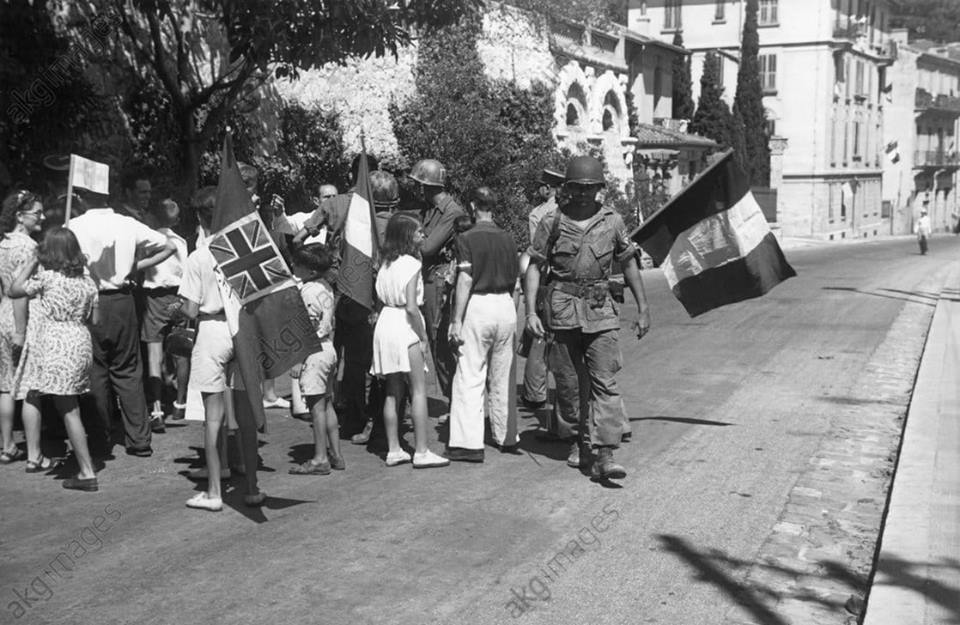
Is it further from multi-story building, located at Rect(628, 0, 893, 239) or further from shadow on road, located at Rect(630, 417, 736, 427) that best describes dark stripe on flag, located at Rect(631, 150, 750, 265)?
multi-story building, located at Rect(628, 0, 893, 239)

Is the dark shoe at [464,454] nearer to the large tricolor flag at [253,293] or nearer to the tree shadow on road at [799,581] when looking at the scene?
the large tricolor flag at [253,293]

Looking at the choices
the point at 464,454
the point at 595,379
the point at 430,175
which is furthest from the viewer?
the point at 430,175

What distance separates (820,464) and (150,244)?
4883 millimetres

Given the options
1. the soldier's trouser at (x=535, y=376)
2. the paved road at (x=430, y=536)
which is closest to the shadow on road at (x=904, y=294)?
the paved road at (x=430, y=536)

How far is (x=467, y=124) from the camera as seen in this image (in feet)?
69.3

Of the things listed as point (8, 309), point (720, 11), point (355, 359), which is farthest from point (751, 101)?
point (8, 309)

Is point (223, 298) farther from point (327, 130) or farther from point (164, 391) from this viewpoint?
point (327, 130)

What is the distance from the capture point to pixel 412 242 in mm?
7820

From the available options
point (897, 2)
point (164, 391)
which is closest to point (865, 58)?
point (897, 2)

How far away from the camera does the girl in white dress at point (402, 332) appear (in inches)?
306

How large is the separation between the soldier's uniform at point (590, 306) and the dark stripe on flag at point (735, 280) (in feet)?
5.56

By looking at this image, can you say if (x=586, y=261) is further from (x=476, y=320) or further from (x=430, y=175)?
(x=430, y=175)

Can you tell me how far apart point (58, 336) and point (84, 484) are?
91 cm

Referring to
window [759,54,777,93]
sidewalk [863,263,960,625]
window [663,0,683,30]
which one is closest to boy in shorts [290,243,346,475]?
sidewalk [863,263,960,625]
